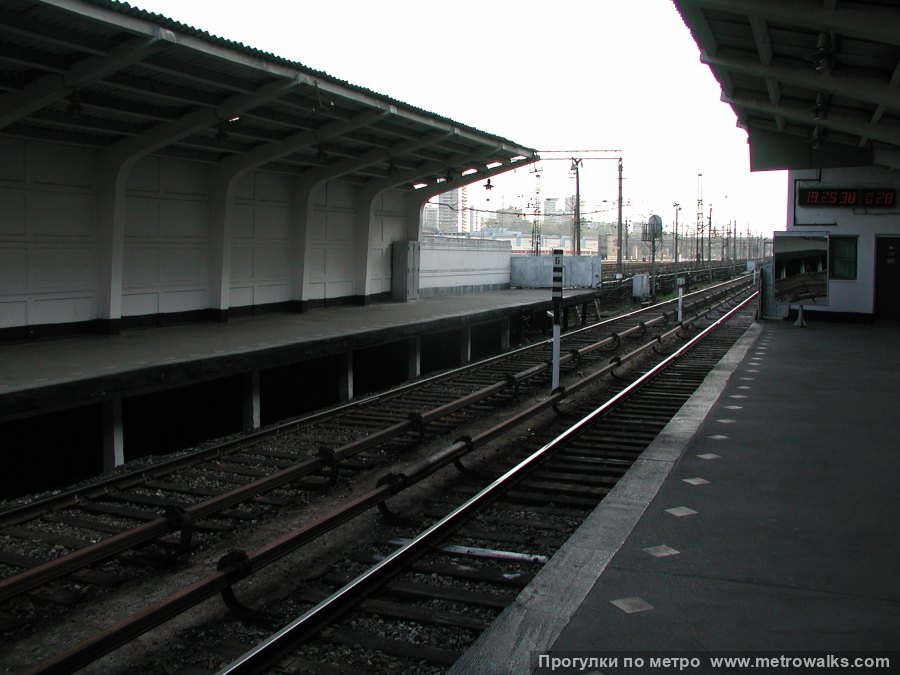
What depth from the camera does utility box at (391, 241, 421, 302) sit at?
21.6 m

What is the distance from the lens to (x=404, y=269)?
2159 centimetres

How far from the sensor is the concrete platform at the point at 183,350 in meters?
8.37

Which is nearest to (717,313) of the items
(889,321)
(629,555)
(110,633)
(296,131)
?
(889,321)

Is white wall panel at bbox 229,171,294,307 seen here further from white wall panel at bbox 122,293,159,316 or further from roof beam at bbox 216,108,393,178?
white wall panel at bbox 122,293,159,316

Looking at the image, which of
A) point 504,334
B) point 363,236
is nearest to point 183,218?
point 363,236

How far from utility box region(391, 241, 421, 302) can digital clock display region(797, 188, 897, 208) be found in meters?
9.86

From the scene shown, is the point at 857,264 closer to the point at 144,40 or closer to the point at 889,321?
the point at 889,321

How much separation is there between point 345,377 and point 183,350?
3.31 metres

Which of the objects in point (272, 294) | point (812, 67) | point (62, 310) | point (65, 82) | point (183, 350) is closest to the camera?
point (65, 82)

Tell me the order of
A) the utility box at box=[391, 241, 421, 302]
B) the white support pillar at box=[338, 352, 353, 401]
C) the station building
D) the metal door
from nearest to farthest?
the station building → the white support pillar at box=[338, 352, 353, 401] → the metal door → the utility box at box=[391, 241, 421, 302]

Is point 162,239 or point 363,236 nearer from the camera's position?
point 162,239

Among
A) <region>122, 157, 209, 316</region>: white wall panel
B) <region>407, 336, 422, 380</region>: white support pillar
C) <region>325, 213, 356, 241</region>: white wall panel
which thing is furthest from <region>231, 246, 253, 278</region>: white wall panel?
<region>407, 336, 422, 380</region>: white support pillar

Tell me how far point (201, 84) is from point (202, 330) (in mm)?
3950

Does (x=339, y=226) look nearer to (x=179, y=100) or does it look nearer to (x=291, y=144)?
(x=291, y=144)
